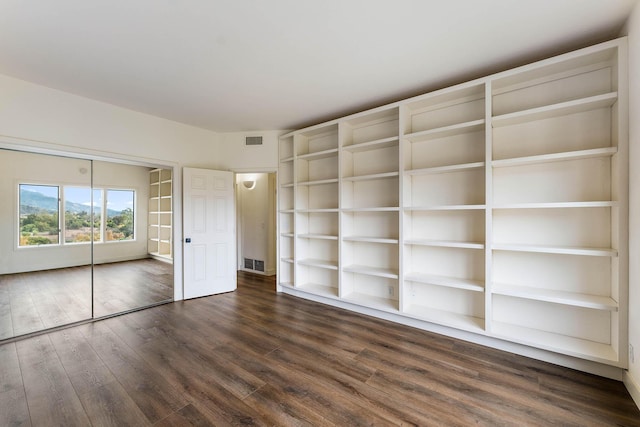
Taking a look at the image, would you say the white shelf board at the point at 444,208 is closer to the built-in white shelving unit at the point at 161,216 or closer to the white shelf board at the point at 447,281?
the white shelf board at the point at 447,281

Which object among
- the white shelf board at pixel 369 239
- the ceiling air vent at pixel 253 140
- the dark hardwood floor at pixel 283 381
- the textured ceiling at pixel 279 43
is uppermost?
the textured ceiling at pixel 279 43

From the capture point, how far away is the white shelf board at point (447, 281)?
263 centimetres

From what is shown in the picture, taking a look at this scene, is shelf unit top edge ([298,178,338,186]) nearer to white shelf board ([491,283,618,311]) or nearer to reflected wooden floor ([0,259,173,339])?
white shelf board ([491,283,618,311])

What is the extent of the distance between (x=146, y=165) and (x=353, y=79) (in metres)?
3.19

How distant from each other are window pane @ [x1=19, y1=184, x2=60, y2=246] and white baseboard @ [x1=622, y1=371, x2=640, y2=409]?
5.76 metres

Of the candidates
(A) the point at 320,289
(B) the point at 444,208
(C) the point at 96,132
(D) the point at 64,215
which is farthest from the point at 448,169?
(D) the point at 64,215

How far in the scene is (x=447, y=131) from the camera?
2.83m

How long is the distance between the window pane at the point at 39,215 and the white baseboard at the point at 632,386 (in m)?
5.76

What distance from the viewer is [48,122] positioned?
296 centimetres

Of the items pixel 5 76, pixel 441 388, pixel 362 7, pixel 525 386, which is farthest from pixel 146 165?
pixel 525 386

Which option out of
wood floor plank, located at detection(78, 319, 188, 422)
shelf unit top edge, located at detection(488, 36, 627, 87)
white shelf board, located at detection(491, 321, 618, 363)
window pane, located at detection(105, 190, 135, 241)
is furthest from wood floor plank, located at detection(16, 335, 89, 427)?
shelf unit top edge, located at detection(488, 36, 627, 87)

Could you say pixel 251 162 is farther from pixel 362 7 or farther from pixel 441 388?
pixel 441 388

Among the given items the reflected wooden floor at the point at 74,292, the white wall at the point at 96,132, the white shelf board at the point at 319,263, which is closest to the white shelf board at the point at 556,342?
the white shelf board at the point at 319,263

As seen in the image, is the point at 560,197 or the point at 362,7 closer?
the point at 362,7
